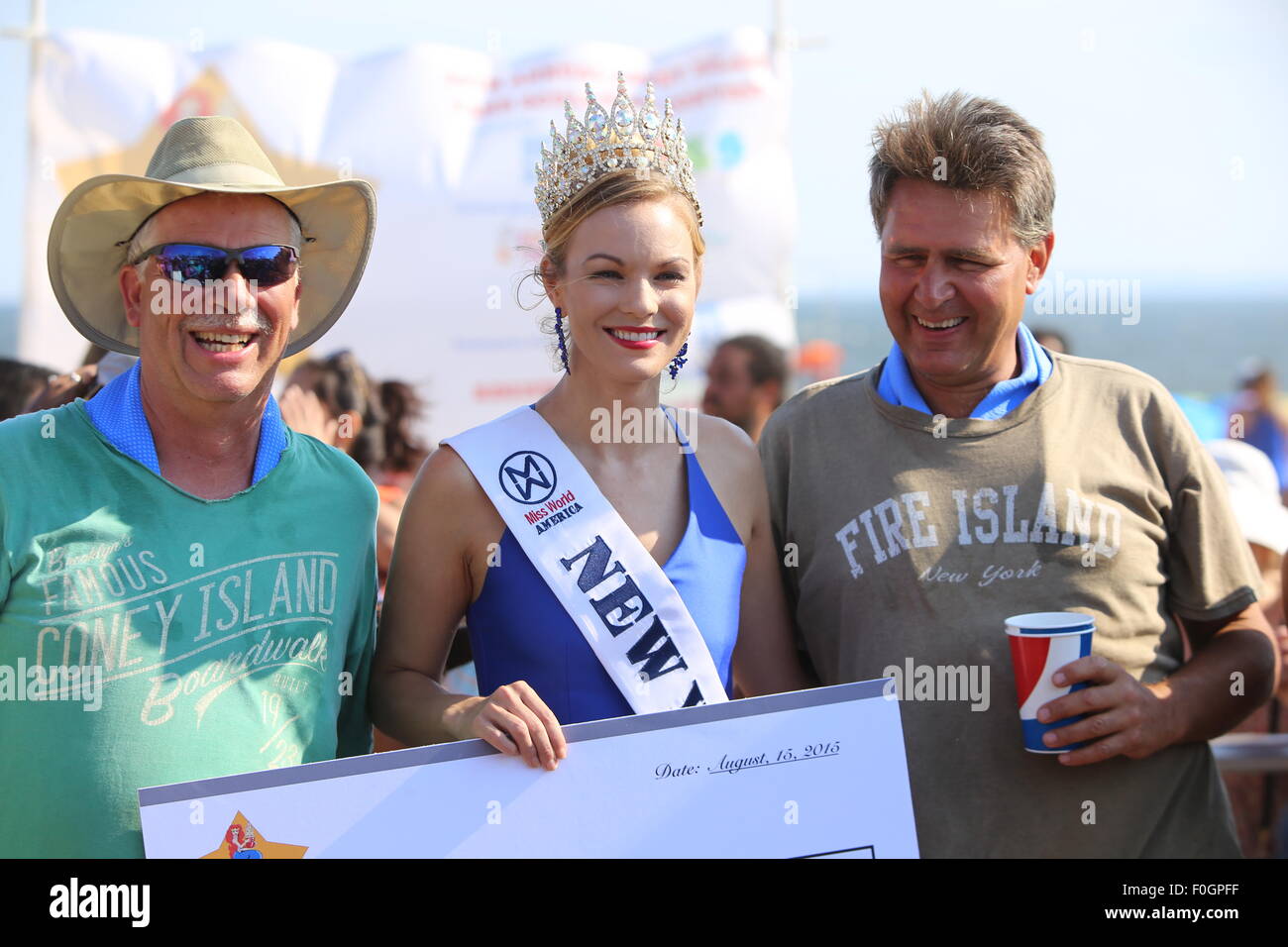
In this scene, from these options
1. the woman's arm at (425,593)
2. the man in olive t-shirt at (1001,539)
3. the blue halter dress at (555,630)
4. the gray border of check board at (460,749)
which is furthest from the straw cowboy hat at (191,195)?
the man in olive t-shirt at (1001,539)

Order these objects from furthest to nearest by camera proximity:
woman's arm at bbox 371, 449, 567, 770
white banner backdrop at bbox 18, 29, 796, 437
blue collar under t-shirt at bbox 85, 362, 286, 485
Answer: white banner backdrop at bbox 18, 29, 796, 437 < woman's arm at bbox 371, 449, 567, 770 < blue collar under t-shirt at bbox 85, 362, 286, 485

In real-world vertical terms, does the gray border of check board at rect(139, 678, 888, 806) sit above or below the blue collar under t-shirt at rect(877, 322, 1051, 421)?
below

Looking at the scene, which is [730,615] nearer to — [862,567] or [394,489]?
[862,567]

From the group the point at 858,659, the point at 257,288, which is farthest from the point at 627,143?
the point at 858,659

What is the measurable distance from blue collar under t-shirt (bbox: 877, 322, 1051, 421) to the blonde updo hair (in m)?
0.55

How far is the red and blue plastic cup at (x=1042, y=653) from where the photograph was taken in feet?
8.34

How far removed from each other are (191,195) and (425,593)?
0.93 meters

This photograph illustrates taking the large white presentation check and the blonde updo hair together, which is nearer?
the large white presentation check

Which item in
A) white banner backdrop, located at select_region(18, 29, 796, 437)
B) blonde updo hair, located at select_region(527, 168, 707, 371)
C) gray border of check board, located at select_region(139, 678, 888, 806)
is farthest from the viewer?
white banner backdrop, located at select_region(18, 29, 796, 437)

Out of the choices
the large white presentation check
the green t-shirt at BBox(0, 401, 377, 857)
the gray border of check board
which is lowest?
the large white presentation check

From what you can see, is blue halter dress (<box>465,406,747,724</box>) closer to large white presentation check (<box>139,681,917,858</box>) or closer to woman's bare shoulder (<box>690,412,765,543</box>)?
woman's bare shoulder (<box>690,412,765,543</box>)


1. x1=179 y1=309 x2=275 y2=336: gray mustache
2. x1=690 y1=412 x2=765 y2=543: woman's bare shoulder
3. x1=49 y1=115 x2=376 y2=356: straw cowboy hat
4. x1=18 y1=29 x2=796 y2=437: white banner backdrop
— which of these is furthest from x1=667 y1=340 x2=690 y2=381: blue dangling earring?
x1=18 y1=29 x2=796 y2=437: white banner backdrop

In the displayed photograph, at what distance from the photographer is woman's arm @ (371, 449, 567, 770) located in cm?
266

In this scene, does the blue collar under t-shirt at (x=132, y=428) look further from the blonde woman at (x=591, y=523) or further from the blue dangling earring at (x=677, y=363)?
the blue dangling earring at (x=677, y=363)
